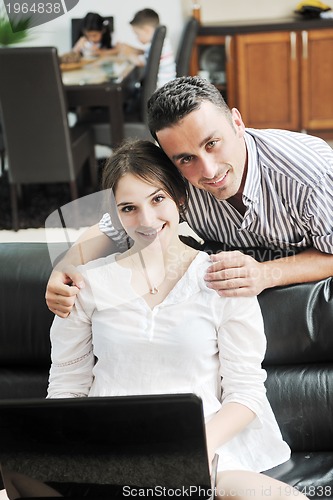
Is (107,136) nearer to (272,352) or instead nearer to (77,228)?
(77,228)

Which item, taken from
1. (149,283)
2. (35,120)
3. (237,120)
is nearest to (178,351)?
(149,283)

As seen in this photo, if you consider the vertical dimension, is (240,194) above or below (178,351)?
above

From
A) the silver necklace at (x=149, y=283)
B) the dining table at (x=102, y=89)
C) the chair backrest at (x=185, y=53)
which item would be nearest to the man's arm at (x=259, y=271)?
the silver necklace at (x=149, y=283)

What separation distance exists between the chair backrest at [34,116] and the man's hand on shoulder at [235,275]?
2223mm

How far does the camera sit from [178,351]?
151cm

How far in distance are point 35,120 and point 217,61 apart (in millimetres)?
1944

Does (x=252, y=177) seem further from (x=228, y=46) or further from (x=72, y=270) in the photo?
(x=228, y=46)

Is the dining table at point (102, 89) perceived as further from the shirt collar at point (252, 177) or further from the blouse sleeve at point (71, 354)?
the blouse sleeve at point (71, 354)

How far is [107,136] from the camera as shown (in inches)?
164

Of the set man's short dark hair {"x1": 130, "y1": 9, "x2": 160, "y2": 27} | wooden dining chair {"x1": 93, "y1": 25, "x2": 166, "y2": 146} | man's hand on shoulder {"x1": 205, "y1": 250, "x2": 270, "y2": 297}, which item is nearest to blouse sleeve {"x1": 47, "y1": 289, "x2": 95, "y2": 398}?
man's hand on shoulder {"x1": 205, "y1": 250, "x2": 270, "y2": 297}

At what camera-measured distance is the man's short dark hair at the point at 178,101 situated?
1.60 meters

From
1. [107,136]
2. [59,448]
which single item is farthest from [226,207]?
[107,136]

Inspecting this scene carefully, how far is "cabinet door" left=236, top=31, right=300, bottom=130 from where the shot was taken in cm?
498

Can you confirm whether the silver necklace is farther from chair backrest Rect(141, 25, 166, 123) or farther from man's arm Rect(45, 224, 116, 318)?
chair backrest Rect(141, 25, 166, 123)
